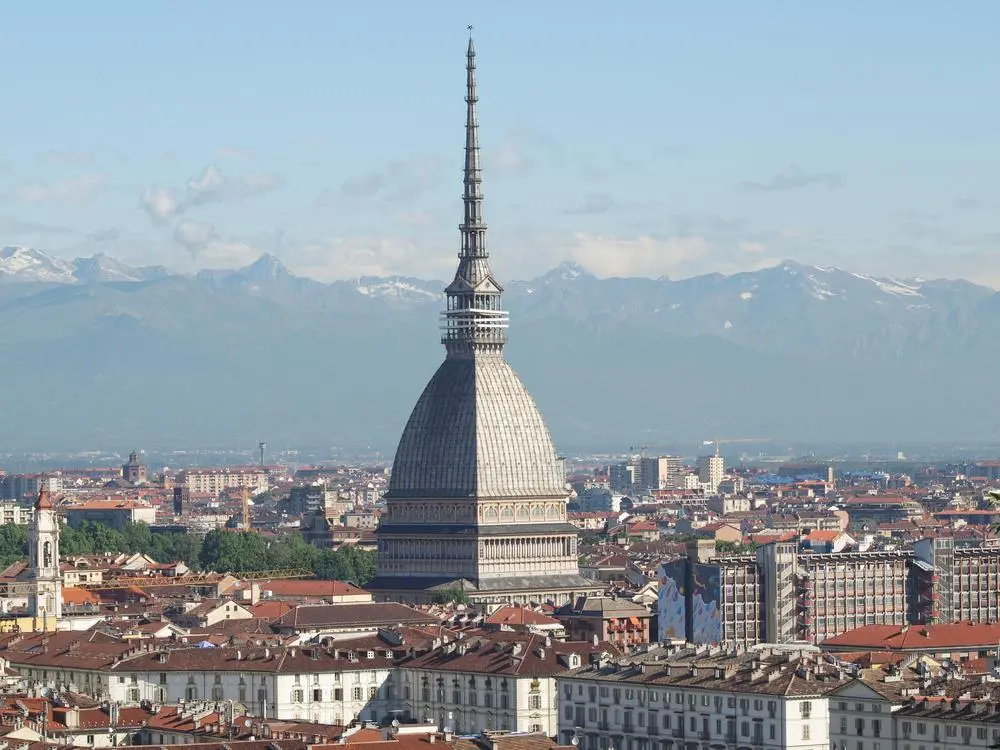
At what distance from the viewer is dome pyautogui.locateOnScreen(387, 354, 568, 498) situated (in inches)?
5689

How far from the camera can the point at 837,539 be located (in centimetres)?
16362

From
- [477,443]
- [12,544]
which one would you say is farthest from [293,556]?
[477,443]

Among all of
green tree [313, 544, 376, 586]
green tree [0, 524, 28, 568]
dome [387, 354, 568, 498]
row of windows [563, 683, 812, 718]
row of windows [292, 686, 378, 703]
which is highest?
dome [387, 354, 568, 498]

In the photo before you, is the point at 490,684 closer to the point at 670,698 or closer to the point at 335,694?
the point at 335,694

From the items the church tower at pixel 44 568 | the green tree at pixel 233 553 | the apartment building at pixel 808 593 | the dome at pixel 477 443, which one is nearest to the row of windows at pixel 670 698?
the apartment building at pixel 808 593

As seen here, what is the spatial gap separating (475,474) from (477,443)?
1.40m

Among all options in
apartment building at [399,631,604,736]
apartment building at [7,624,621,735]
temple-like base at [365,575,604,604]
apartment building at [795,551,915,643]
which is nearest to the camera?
apartment building at [399,631,604,736]

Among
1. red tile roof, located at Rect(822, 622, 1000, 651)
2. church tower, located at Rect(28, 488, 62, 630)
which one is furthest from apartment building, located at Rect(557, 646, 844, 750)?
church tower, located at Rect(28, 488, 62, 630)

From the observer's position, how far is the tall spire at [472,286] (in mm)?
147000

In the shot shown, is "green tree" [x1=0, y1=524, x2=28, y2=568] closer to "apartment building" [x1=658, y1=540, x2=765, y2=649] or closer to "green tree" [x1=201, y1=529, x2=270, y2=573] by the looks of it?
"green tree" [x1=201, y1=529, x2=270, y2=573]

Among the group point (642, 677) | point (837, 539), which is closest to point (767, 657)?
point (642, 677)

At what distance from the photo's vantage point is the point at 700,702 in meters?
72.8

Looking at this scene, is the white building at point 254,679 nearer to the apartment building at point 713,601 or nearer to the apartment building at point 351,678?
the apartment building at point 351,678

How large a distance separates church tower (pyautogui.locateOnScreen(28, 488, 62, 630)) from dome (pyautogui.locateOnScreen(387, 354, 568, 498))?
26.9 metres
